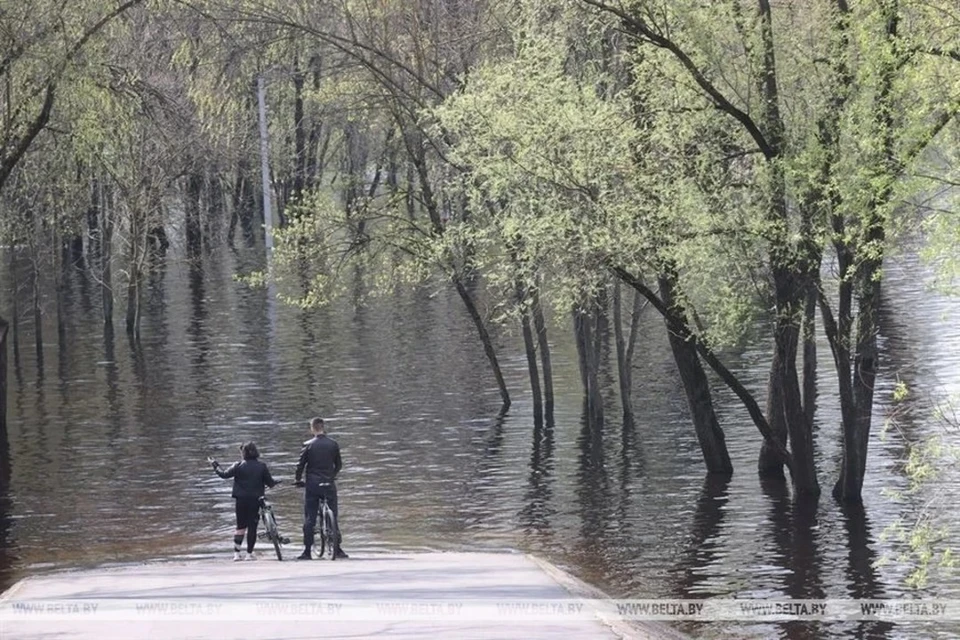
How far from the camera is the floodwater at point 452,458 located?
26.2 metres

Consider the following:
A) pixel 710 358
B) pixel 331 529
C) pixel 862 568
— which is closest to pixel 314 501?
pixel 331 529

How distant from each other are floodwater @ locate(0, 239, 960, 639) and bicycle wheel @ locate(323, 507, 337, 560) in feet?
8.95

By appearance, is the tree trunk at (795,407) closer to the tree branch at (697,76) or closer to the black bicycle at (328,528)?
the tree branch at (697,76)

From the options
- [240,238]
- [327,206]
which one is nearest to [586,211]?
[327,206]

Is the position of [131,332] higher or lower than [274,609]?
higher

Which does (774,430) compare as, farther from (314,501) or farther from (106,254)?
(106,254)

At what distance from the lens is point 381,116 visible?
163 ft

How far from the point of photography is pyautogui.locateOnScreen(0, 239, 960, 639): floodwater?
26.2m

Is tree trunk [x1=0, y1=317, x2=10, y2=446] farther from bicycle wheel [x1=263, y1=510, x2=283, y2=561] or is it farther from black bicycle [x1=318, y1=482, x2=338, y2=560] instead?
black bicycle [x1=318, y1=482, x2=338, y2=560]

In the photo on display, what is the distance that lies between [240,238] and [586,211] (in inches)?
2776

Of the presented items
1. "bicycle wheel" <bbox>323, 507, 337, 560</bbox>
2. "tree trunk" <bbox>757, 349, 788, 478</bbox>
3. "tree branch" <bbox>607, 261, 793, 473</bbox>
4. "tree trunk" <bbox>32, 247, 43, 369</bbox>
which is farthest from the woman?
"tree trunk" <bbox>32, 247, 43, 369</bbox>

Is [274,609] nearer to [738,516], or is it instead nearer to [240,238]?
[738,516]

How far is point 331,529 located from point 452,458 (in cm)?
1292

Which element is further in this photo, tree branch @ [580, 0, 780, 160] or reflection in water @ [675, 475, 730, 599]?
tree branch @ [580, 0, 780, 160]
